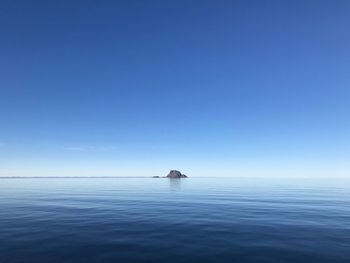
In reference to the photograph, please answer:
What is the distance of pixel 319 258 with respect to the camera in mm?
15859

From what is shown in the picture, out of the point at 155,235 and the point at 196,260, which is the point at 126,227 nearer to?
the point at 155,235

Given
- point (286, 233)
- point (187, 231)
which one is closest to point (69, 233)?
point (187, 231)

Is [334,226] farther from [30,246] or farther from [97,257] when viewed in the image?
[30,246]

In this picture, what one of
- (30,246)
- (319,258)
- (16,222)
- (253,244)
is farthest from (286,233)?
(16,222)

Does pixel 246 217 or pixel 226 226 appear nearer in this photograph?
pixel 226 226

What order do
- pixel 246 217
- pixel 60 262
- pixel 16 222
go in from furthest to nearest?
pixel 246 217 < pixel 16 222 < pixel 60 262

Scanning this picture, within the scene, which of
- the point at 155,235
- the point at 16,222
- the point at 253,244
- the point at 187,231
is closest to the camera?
the point at 253,244

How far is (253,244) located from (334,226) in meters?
11.8

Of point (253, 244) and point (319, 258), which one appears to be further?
point (253, 244)

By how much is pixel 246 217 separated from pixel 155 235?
45.3 ft

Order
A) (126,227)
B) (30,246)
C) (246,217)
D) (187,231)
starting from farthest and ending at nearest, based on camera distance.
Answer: (246,217) < (126,227) < (187,231) < (30,246)

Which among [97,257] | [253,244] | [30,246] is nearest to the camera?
[97,257]

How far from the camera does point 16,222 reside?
2689 cm

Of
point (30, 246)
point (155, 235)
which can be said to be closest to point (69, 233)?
point (30, 246)
